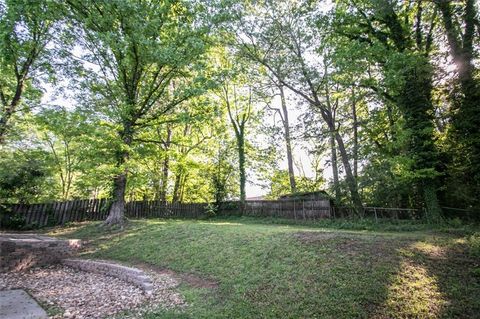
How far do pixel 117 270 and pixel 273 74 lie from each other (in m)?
13.0

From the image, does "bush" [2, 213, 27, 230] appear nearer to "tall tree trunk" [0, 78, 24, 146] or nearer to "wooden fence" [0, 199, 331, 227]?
"wooden fence" [0, 199, 331, 227]

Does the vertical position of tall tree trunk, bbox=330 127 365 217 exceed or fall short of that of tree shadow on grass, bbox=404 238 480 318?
it exceeds it

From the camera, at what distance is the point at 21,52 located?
10930 millimetres

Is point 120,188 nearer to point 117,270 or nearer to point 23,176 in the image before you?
point 23,176

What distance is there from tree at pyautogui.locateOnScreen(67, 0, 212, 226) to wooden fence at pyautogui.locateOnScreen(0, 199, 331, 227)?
147 inches

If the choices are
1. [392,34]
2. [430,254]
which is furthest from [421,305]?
[392,34]

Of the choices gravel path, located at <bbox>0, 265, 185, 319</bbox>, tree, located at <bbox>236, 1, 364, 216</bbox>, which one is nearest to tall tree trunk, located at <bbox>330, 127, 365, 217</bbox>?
tree, located at <bbox>236, 1, 364, 216</bbox>

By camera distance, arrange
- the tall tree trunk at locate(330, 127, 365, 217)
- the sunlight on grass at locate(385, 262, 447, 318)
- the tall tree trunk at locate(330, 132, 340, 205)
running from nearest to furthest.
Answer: the sunlight on grass at locate(385, 262, 447, 318) < the tall tree trunk at locate(330, 127, 365, 217) < the tall tree trunk at locate(330, 132, 340, 205)

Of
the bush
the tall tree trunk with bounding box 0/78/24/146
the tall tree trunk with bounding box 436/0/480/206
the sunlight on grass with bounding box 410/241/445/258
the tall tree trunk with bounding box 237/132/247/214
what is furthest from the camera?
the tall tree trunk with bounding box 237/132/247/214

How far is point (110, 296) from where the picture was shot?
5.57 m

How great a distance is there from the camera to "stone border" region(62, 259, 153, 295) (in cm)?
600

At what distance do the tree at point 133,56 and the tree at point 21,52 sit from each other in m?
1.49

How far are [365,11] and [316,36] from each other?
8.28ft

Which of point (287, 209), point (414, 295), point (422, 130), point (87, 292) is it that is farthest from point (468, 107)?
point (87, 292)
